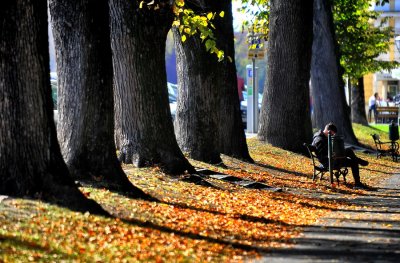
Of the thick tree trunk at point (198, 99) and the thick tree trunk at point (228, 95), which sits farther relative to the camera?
the thick tree trunk at point (228, 95)

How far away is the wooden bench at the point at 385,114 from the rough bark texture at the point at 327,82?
26838 mm

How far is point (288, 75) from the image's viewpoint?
30234 mm

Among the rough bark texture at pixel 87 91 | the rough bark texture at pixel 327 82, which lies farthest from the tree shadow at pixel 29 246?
the rough bark texture at pixel 327 82

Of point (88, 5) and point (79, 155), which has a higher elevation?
point (88, 5)

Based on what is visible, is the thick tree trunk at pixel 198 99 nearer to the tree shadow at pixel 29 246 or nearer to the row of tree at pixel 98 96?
the row of tree at pixel 98 96

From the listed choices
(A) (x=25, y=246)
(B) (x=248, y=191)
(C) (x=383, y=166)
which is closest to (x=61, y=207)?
(A) (x=25, y=246)

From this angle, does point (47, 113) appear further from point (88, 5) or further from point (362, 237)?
point (362, 237)

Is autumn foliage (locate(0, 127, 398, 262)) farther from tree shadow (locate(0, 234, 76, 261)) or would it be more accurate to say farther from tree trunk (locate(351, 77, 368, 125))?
tree trunk (locate(351, 77, 368, 125))

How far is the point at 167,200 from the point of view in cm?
1580

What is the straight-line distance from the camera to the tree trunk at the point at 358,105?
5545 cm

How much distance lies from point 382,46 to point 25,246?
140 ft

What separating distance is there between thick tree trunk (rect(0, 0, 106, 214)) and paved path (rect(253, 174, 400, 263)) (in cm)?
233

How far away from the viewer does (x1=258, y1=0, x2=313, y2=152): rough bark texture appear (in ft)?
99.3

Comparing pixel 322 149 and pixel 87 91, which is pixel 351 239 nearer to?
pixel 87 91
